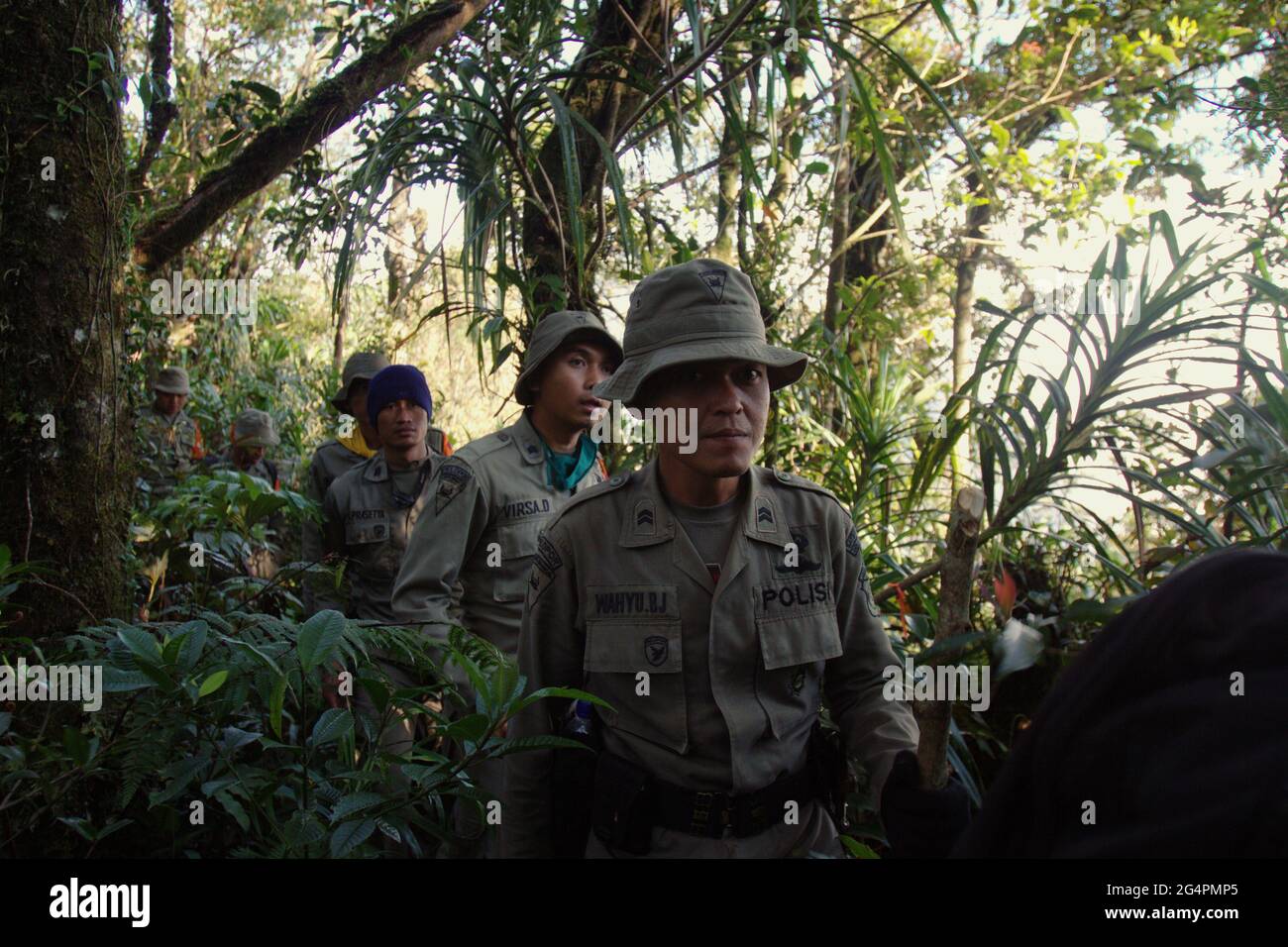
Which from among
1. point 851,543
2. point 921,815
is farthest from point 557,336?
point 921,815

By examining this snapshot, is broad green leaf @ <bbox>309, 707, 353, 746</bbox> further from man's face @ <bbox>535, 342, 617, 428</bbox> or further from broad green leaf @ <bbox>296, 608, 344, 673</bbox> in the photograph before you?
man's face @ <bbox>535, 342, 617, 428</bbox>

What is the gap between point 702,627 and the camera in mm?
1907

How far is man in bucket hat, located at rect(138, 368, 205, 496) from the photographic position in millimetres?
5544

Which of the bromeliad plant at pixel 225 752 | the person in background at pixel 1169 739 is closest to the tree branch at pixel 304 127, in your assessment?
the bromeliad plant at pixel 225 752

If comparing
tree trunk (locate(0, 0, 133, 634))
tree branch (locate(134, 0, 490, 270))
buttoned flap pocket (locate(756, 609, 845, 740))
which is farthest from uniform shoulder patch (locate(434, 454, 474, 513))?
tree branch (locate(134, 0, 490, 270))

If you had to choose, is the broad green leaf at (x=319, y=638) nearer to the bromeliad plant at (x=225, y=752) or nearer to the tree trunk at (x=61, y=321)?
the bromeliad plant at (x=225, y=752)

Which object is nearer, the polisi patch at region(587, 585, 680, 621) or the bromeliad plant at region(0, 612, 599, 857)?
the bromeliad plant at region(0, 612, 599, 857)

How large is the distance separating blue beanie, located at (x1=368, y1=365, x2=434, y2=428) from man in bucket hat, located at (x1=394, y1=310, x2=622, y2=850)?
904 mm

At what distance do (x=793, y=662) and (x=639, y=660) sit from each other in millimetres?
295

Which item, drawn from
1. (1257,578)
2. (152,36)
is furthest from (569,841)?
(152,36)

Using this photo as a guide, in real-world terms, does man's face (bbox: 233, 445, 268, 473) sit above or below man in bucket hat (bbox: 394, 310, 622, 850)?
above

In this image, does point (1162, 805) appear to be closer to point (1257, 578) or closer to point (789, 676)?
point (1257, 578)

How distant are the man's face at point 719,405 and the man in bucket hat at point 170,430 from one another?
4.32 m

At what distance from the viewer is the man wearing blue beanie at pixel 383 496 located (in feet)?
12.7
